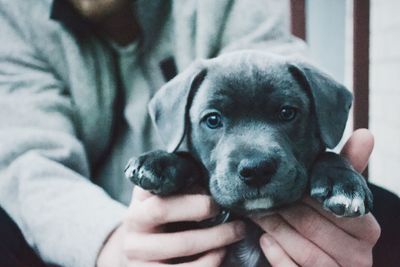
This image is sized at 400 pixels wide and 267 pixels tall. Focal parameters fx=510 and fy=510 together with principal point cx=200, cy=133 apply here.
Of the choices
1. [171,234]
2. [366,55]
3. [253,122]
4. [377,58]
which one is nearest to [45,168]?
[171,234]

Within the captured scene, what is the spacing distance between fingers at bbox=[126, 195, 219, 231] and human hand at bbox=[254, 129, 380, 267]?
8 centimetres

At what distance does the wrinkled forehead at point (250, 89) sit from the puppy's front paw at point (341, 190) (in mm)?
100

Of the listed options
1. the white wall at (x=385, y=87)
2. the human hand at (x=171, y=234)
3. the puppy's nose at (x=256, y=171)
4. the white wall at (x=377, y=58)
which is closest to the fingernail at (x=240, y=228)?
the human hand at (x=171, y=234)

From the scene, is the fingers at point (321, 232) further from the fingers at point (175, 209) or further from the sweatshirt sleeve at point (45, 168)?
the sweatshirt sleeve at point (45, 168)

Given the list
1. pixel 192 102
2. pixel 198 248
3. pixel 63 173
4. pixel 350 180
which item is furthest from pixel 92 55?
pixel 350 180

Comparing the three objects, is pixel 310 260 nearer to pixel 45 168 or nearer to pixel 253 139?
pixel 253 139

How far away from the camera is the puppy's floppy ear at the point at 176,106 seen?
0.72m

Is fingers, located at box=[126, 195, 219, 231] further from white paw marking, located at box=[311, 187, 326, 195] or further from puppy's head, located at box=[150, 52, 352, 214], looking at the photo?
white paw marking, located at box=[311, 187, 326, 195]

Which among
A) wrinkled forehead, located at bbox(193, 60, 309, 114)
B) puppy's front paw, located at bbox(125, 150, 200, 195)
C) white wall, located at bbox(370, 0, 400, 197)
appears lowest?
white wall, located at bbox(370, 0, 400, 197)

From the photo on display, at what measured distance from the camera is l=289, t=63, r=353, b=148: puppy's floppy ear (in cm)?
69

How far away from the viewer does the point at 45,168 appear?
88cm

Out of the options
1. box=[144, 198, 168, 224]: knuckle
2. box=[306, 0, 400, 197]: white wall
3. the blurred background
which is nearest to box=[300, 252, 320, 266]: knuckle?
box=[144, 198, 168, 224]: knuckle

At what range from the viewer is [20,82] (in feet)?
3.15

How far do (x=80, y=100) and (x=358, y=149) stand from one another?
1.79 ft
